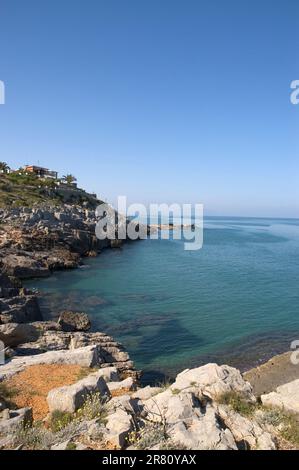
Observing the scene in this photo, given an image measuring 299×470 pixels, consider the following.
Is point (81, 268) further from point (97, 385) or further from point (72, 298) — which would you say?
point (97, 385)

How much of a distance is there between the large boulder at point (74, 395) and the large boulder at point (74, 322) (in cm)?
1603

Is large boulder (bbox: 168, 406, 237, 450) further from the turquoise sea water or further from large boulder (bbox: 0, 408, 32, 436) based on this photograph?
the turquoise sea water

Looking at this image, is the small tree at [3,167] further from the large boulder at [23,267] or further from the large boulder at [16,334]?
the large boulder at [16,334]

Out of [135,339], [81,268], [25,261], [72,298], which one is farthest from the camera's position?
[81,268]

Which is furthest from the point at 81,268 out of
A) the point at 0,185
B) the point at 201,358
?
the point at 0,185

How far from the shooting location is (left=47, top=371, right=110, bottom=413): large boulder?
37.9 feet

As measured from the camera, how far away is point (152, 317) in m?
33.2

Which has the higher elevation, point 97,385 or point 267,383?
point 97,385

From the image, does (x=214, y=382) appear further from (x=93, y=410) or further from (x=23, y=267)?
(x=23, y=267)

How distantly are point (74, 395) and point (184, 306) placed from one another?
26.3m

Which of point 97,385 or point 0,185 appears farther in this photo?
point 0,185

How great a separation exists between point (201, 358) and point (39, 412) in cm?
1457

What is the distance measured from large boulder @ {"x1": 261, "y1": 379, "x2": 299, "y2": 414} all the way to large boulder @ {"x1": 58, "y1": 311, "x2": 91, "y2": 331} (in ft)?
60.9

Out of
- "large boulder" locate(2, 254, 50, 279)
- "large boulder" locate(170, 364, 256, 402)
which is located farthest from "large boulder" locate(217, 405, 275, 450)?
"large boulder" locate(2, 254, 50, 279)
